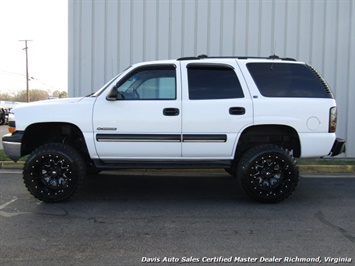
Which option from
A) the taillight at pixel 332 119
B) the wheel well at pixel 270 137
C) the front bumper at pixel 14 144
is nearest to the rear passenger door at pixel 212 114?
the wheel well at pixel 270 137

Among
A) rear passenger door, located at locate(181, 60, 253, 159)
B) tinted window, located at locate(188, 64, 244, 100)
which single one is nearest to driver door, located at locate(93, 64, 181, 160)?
rear passenger door, located at locate(181, 60, 253, 159)

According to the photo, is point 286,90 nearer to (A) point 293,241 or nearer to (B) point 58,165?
(A) point 293,241

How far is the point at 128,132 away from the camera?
5.49m

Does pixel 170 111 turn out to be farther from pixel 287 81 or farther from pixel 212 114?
pixel 287 81

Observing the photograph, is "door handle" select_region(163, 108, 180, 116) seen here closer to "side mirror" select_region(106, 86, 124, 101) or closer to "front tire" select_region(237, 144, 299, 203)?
"side mirror" select_region(106, 86, 124, 101)

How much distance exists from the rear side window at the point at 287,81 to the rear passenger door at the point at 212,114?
0.29 metres

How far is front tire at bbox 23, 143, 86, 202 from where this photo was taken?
17.9 ft

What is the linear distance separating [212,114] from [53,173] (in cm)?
247

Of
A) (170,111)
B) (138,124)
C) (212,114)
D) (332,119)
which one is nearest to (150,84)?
(170,111)

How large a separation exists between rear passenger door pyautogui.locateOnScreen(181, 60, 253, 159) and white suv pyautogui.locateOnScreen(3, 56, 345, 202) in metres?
0.01

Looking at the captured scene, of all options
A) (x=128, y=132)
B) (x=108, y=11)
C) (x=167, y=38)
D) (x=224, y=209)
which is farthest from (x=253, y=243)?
(x=108, y=11)

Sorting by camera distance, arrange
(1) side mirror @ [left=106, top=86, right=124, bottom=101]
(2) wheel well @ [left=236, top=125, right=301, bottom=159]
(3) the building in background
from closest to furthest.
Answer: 1. (1) side mirror @ [left=106, top=86, right=124, bottom=101]
2. (2) wheel well @ [left=236, top=125, right=301, bottom=159]
3. (3) the building in background

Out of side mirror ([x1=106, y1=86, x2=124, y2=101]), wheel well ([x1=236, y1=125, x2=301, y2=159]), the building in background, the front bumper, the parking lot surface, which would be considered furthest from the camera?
the building in background

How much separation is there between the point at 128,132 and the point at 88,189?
1.65 metres
